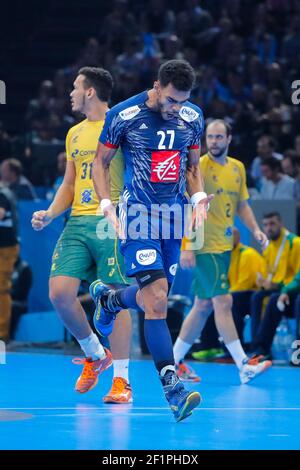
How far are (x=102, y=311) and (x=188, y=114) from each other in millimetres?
1392

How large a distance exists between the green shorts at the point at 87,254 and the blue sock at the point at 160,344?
3.82ft

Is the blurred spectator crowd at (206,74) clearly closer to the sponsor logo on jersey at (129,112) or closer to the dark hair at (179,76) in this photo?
the sponsor logo on jersey at (129,112)

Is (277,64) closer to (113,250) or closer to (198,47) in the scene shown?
(198,47)

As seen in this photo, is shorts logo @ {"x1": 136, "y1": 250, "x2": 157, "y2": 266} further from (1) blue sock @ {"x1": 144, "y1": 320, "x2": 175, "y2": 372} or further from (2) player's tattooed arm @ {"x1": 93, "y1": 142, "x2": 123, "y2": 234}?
(2) player's tattooed arm @ {"x1": 93, "y1": 142, "x2": 123, "y2": 234}

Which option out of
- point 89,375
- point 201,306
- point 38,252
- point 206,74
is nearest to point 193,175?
point 89,375

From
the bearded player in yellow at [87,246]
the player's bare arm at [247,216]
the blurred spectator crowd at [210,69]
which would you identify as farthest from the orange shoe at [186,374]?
the blurred spectator crowd at [210,69]

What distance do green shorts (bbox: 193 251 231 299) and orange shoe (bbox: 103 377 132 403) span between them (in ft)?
6.88

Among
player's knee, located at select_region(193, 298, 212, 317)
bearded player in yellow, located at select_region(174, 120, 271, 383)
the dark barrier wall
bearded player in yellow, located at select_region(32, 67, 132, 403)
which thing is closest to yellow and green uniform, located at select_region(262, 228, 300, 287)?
bearded player in yellow, located at select_region(174, 120, 271, 383)

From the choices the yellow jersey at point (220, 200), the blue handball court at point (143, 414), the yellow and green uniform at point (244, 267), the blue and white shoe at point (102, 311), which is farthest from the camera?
the yellow and green uniform at point (244, 267)

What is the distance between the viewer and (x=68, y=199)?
25.4ft

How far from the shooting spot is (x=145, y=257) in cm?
649

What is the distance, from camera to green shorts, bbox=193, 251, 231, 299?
9359 mm

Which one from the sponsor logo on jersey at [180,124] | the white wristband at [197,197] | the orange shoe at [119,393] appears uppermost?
the sponsor logo on jersey at [180,124]

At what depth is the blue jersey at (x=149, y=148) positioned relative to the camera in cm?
666
